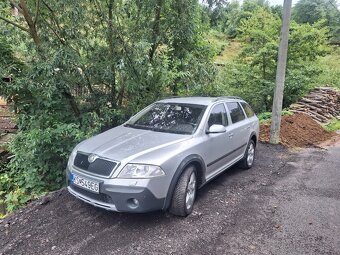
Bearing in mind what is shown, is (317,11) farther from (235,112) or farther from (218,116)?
(218,116)

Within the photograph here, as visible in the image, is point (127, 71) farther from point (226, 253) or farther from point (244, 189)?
point (226, 253)

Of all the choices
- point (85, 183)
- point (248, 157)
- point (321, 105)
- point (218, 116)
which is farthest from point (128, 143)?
point (321, 105)

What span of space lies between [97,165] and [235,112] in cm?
302

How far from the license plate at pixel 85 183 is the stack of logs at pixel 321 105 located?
31.9ft

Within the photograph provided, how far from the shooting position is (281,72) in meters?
8.05

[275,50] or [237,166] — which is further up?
[275,50]

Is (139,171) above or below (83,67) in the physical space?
below

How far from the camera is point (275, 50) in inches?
456

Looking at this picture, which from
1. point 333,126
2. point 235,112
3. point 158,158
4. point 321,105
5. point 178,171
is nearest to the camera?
point 158,158

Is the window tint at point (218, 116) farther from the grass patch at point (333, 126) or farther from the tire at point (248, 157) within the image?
the grass patch at point (333, 126)

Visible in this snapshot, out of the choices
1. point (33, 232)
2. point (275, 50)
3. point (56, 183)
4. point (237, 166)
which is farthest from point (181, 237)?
point (275, 50)

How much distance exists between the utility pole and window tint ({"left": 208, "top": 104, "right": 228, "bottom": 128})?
350cm

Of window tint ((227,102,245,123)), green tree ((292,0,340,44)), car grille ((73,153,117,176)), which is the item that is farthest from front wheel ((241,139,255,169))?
green tree ((292,0,340,44))

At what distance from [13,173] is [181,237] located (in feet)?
15.4
